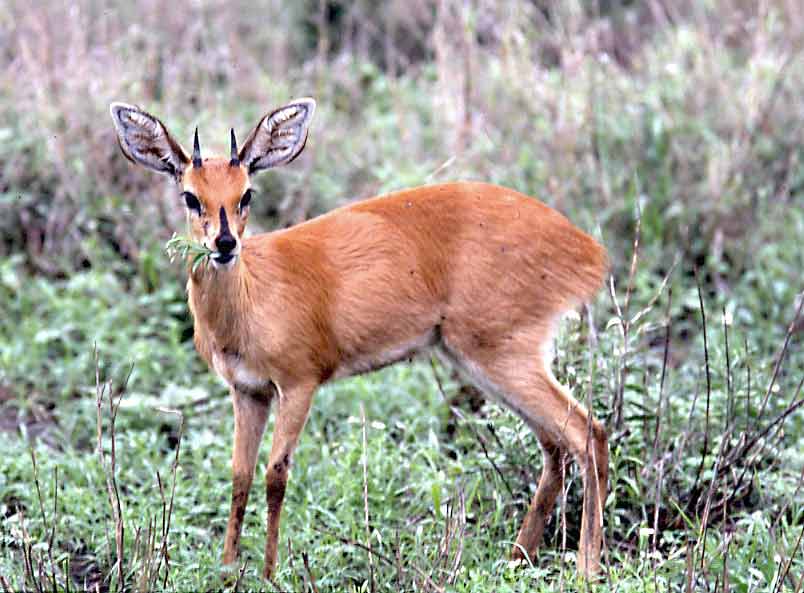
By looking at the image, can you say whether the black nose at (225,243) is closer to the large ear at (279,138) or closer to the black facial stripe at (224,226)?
the black facial stripe at (224,226)

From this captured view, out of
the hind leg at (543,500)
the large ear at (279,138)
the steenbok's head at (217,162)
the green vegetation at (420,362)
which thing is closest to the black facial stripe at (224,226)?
the steenbok's head at (217,162)

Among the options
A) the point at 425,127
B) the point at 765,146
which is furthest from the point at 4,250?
the point at 765,146

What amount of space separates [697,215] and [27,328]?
401 centimetres

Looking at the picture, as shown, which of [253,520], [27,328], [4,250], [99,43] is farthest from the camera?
[99,43]

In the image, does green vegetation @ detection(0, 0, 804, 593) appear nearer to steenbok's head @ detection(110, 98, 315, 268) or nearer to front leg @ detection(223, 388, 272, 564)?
front leg @ detection(223, 388, 272, 564)

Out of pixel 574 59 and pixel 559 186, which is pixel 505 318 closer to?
pixel 559 186

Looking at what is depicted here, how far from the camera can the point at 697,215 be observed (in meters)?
7.91

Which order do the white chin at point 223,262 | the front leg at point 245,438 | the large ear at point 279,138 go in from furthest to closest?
the front leg at point 245,438 → the large ear at point 279,138 → the white chin at point 223,262

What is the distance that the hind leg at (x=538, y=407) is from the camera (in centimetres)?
479

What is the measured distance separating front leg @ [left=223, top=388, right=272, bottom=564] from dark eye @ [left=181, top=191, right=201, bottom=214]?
81cm

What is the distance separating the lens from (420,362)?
6.85 metres

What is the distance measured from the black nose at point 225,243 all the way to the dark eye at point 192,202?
6.9 inches

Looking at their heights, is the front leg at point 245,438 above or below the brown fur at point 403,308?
below

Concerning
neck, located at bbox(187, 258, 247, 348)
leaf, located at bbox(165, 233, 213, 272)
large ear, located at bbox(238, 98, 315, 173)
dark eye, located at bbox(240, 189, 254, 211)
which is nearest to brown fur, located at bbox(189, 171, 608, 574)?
neck, located at bbox(187, 258, 247, 348)
